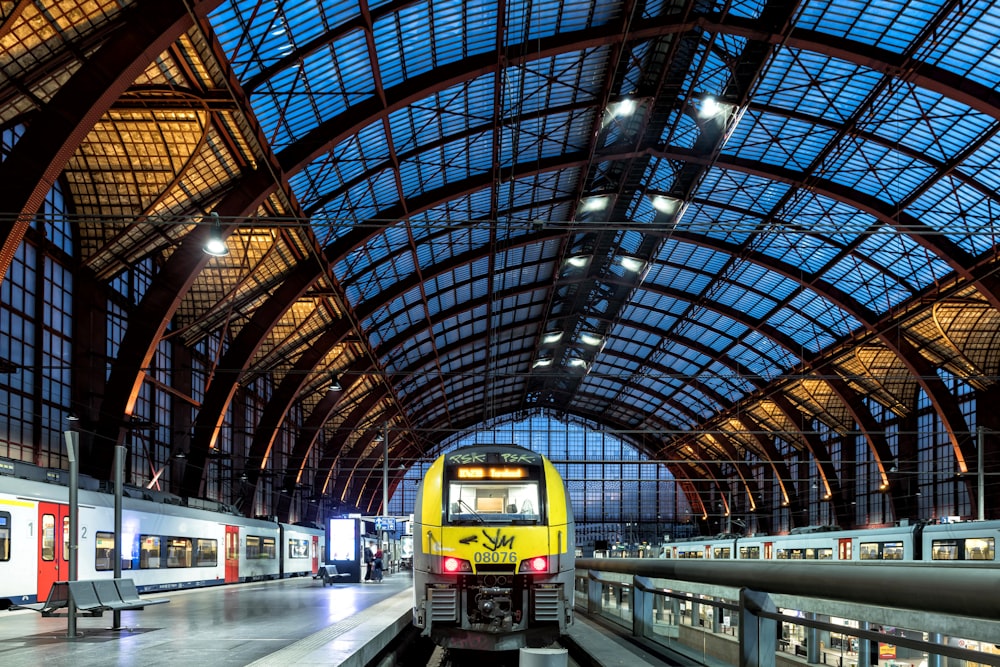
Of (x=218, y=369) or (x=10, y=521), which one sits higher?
(x=218, y=369)

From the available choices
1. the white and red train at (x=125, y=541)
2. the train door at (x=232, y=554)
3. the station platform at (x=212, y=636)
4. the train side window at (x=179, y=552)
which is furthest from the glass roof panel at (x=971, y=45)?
the train door at (x=232, y=554)

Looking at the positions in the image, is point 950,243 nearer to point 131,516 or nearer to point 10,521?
point 131,516

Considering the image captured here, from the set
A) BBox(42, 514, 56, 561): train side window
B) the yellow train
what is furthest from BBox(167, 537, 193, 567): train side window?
the yellow train

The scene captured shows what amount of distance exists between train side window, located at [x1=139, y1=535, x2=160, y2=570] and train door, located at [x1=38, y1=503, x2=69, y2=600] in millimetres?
6117

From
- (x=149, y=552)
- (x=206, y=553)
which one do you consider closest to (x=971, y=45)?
(x=149, y=552)

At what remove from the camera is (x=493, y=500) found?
1659cm

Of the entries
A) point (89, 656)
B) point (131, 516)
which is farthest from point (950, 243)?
point (89, 656)

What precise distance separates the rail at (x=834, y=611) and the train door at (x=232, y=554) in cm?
3277

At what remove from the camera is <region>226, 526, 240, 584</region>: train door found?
137 ft

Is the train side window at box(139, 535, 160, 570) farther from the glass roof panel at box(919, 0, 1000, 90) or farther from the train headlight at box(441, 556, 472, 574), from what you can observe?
the glass roof panel at box(919, 0, 1000, 90)

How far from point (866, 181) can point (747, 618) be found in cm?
3610

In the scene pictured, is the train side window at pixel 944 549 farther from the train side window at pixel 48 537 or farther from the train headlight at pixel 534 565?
the train side window at pixel 48 537

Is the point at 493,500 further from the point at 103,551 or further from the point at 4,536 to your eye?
the point at 103,551

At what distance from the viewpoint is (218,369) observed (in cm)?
3978
